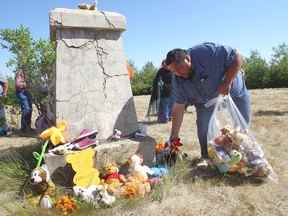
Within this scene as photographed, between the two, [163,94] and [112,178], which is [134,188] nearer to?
[112,178]

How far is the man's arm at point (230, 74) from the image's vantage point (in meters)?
4.10

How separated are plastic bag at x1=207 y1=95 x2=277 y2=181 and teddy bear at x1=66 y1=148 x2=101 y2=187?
123 centimetres

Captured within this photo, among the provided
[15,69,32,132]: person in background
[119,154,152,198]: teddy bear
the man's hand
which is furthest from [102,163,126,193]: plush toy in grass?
[15,69,32,132]: person in background

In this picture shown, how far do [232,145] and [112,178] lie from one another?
4.13 feet

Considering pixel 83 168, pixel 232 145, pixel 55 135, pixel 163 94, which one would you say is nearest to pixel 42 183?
pixel 83 168

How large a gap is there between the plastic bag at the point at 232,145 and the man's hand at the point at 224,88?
64 millimetres

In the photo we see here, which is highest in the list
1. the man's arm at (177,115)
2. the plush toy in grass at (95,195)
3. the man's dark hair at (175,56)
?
the man's dark hair at (175,56)

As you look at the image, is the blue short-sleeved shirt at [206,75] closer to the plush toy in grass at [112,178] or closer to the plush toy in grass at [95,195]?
the plush toy in grass at [112,178]

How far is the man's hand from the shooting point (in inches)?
165

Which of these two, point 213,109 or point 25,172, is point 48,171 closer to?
point 25,172

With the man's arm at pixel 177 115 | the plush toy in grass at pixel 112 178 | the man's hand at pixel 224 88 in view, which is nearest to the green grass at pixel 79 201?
the plush toy in grass at pixel 112 178

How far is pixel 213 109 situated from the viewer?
4.49 m

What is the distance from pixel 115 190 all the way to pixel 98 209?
0.29m

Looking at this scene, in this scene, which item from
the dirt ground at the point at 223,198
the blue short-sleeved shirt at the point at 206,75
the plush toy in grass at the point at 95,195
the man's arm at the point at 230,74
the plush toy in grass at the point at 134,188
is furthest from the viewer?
the blue short-sleeved shirt at the point at 206,75
